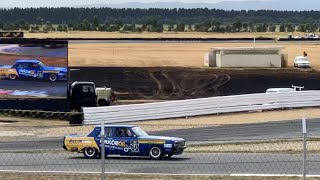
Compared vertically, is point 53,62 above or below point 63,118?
above

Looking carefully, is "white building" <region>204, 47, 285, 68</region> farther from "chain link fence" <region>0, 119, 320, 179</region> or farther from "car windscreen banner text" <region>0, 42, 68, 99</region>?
"chain link fence" <region>0, 119, 320, 179</region>

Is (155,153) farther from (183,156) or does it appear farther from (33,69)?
(33,69)

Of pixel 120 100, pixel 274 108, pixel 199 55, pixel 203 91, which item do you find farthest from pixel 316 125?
pixel 199 55

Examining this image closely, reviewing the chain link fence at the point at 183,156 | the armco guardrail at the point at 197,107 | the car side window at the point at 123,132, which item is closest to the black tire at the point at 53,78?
the armco guardrail at the point at 197,107

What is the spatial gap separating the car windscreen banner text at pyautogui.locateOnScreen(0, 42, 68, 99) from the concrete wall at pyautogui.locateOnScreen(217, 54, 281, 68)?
29.7 meters

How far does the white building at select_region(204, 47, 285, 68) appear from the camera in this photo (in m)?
69.7

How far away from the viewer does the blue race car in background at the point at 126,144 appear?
2192cm

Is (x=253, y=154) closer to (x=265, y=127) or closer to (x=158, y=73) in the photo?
(x=265, y=127)

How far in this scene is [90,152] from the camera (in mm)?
22453

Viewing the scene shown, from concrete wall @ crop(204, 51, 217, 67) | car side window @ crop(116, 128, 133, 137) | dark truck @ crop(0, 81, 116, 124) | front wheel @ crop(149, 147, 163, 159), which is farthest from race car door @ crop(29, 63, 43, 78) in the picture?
concrete wall @ crop(204, 51, 217, 67)

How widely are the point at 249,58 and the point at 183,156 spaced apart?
48545 millimetres

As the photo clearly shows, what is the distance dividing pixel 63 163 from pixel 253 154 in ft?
17.8

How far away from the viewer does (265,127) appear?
32812mm

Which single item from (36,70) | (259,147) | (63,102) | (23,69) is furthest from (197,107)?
(259,147)
